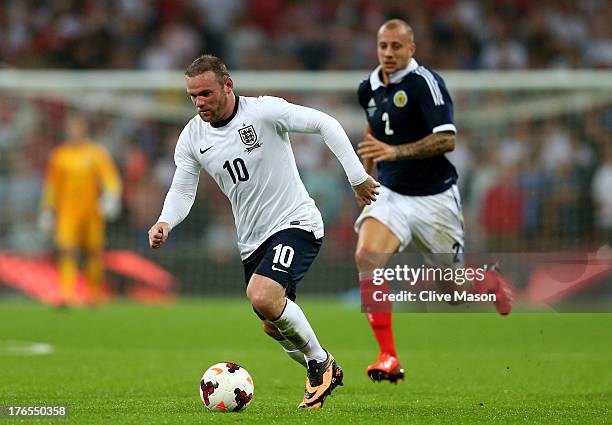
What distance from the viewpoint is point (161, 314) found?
16219 millimetres

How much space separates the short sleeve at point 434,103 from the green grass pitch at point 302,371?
1896mm

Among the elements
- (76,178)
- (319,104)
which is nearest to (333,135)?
(76,178)

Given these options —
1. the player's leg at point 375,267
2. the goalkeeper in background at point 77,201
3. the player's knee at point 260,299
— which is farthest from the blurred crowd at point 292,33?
the player's knee at point 260,299

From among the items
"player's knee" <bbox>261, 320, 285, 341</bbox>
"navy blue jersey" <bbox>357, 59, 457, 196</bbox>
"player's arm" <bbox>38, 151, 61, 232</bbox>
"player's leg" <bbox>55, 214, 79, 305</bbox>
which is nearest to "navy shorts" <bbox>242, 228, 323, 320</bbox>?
"player's knee" <bbox>261, 320, 285, 341</bbox>

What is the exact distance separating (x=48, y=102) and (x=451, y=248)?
429 inches

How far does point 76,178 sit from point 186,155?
10207 mm

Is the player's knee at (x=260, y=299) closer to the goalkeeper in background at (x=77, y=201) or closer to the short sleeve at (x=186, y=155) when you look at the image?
the short sleeve at (x=186, y=155)

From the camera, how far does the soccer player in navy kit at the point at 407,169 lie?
8.81 meters

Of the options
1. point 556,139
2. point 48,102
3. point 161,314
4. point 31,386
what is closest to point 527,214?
point 556,139

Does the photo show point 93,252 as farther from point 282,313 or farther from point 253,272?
point 282,313

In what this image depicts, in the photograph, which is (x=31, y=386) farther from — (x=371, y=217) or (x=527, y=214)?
(x=527, y=214)

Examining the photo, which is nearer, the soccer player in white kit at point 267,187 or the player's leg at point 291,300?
the player's leg at point 291,300

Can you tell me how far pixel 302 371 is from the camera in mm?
9773

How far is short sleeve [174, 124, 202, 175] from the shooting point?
7512 mm
